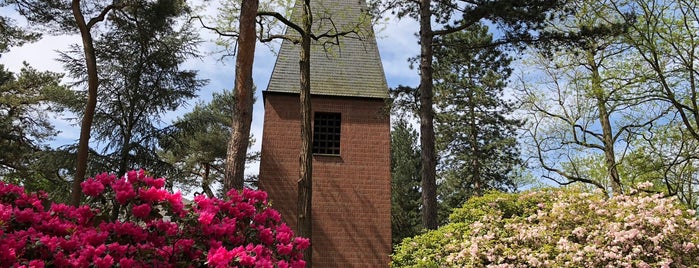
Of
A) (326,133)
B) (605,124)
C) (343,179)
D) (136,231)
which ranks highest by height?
(605,124)

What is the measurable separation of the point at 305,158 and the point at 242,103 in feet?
5.93

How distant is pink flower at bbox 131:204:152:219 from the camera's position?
12.1 ft

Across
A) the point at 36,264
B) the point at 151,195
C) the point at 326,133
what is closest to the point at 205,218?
the point at 151,195

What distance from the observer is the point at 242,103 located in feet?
26.4

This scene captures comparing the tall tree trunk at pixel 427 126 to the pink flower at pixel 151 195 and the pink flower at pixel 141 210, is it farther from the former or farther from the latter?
the pink flower at pixel 141 210

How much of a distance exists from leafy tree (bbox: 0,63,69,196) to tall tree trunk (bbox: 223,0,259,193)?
10.6 metres

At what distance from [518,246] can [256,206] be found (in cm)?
466

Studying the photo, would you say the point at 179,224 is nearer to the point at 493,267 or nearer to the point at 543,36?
the point at 493,267

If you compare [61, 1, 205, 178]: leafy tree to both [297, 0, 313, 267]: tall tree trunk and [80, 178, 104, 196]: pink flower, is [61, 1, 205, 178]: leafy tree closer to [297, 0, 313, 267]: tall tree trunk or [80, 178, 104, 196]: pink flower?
[297, 0, 313, 267]: tall tree trunk

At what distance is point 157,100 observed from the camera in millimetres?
16344

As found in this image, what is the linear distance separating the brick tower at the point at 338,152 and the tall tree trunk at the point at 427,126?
82.0 inches

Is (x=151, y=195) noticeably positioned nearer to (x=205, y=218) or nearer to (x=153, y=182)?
(x=153, y=182)

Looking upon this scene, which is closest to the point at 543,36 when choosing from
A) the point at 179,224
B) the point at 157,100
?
the point at 179,224

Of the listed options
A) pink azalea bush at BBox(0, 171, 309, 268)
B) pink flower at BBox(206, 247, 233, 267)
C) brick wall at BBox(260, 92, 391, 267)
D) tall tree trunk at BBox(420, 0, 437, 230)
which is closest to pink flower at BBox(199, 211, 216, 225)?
pink azalea bush at BBox(0, 171, 309, 268)
